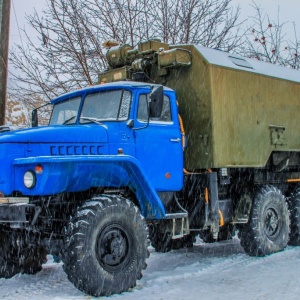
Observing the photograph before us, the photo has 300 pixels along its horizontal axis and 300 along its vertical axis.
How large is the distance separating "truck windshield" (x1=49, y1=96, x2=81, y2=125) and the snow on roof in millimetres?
2353

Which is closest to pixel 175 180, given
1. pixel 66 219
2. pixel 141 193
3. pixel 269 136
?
pixel 141 193

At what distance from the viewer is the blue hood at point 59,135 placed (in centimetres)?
668

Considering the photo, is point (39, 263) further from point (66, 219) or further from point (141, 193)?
point (141, 193)

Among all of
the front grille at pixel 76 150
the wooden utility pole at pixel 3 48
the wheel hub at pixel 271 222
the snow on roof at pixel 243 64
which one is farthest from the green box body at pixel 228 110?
the wooden utility pole at pixel 3 48

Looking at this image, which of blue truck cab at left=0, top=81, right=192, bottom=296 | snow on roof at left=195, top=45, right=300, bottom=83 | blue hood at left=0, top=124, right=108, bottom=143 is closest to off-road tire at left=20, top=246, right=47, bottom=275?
blue truck cab at left=0, top=81, right=192, bottom=296

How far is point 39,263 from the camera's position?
26.5 ft

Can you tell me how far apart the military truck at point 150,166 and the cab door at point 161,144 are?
18 millimetres

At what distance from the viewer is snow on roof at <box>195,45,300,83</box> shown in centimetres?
923

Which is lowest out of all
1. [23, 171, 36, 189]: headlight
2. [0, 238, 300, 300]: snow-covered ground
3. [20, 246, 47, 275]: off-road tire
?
[0, 238, 300, 300]: snow-covered ground

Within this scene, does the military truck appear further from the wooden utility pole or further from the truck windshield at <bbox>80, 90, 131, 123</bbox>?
the wooden utility pole

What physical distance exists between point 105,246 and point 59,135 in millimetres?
1540

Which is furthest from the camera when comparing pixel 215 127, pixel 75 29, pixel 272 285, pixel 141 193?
pixel 75 29

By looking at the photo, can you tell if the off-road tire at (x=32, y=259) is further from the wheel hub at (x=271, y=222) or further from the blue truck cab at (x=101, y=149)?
the wheel hub at (x=271, y=222)

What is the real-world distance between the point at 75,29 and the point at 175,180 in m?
7.52
